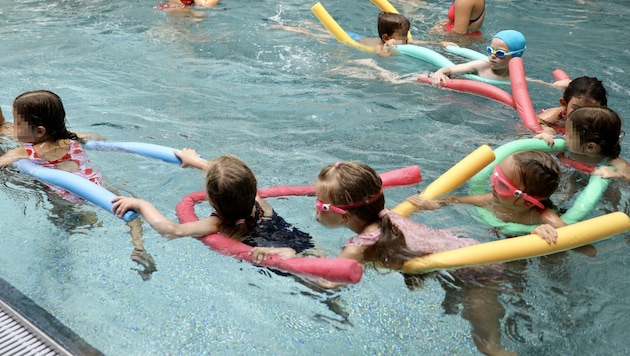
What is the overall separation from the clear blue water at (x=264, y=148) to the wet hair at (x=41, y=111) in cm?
44

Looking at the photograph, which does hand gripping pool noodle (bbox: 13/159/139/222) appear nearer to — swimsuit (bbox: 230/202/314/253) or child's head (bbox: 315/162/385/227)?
swimsuit (bbox: 230/202/314/253)

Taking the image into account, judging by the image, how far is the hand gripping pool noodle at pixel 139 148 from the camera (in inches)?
182

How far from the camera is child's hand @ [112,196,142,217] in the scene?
3672mm

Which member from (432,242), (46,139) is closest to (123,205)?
(46,139)

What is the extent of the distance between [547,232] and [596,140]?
5.18 feet

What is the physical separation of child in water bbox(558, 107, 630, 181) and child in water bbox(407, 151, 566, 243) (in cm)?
98

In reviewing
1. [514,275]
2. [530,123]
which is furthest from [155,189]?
[530,123]

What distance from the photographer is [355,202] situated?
3.36m

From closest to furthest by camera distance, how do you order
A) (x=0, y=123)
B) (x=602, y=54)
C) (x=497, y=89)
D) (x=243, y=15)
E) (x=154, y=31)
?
1. (x=0, y=123)
2. (x=497, y=89)
3. (x=602, y=54)
4. (x=154, y=31)
5. (x=243, y=15)

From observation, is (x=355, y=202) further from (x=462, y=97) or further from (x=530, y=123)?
(x=462, y=97)

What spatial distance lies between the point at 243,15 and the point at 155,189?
19.0 ft

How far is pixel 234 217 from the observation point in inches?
143

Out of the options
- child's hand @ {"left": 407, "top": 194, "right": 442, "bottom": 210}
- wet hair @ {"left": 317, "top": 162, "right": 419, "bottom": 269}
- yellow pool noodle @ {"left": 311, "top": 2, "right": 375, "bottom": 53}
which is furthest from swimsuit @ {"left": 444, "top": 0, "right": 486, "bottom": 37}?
wet hair @ {"left": 317, "top": 162, "right": 419, "bottom": 269}

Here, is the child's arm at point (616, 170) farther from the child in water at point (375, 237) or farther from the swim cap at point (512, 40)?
the swim cap at point (512, 40)
